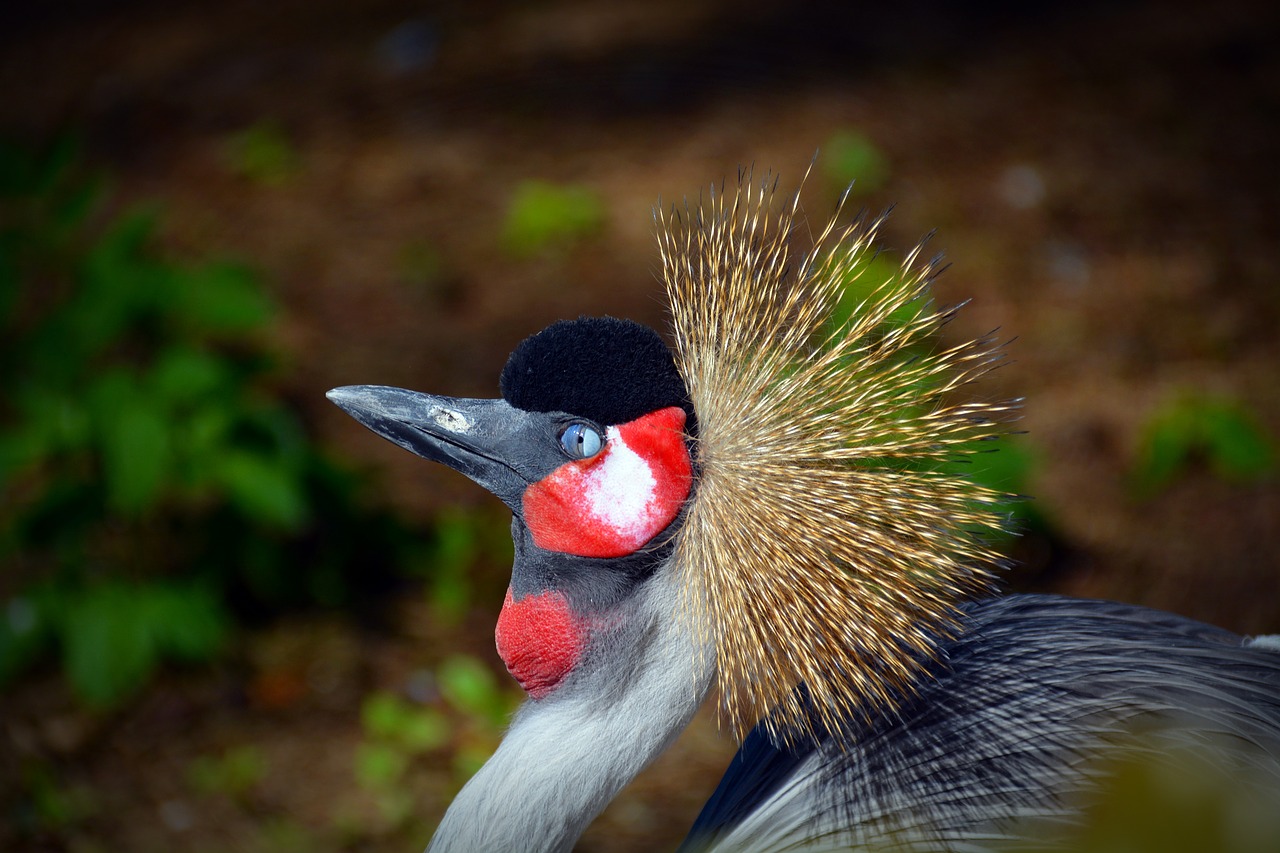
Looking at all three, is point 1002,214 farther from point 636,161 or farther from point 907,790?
point 907,790

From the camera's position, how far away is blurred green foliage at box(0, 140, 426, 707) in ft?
6.86

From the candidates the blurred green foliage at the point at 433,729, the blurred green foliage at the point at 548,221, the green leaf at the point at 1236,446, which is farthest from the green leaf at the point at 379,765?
the green leaf at the point at 1236,446

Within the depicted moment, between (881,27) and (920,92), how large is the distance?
0.58 meters

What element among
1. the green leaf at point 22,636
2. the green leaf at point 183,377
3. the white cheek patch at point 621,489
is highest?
the green leaf at point 183,377

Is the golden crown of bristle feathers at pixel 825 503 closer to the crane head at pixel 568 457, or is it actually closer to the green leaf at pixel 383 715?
the crane head at pixel 568 457

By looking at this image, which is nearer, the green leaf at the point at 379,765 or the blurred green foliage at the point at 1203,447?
the green leaf at the point at 379,765

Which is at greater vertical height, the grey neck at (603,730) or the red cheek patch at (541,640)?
the red cheek patch at (541,640)

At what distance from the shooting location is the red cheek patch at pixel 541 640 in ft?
3.65

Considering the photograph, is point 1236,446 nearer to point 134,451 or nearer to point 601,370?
point 601,370

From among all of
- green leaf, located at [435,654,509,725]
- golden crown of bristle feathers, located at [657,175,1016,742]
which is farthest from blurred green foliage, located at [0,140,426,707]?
golden crown of bristle feathers, located at [657,175,1016,742]

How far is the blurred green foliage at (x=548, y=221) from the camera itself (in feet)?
12.0

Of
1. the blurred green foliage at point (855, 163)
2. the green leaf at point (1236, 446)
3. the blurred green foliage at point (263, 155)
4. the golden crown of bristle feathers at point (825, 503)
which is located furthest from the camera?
the blurred green foliage at point (263, 155)

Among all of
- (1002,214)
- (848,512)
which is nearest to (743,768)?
(848,512)

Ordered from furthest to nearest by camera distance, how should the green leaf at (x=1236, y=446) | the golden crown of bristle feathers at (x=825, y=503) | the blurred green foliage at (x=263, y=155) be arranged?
the blurred green foliage at (x=263, y=155) → the green leaf at (x=1236, y=446) → the golden crown of bristle feathers at (x=825, y=503)
